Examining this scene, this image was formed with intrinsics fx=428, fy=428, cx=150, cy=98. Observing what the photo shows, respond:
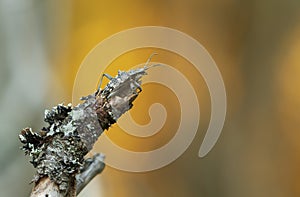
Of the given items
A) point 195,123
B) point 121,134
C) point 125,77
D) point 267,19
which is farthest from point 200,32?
point 125,77

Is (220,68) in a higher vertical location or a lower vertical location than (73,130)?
higher

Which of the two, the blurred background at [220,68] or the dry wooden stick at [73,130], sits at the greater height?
the blurred background at [220,68]

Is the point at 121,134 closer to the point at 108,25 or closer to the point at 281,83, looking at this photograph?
the point at 108,25

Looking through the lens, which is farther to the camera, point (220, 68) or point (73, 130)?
point (220, 68)

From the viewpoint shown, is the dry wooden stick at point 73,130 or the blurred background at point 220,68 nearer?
the dry wooden stick at point 73,130
